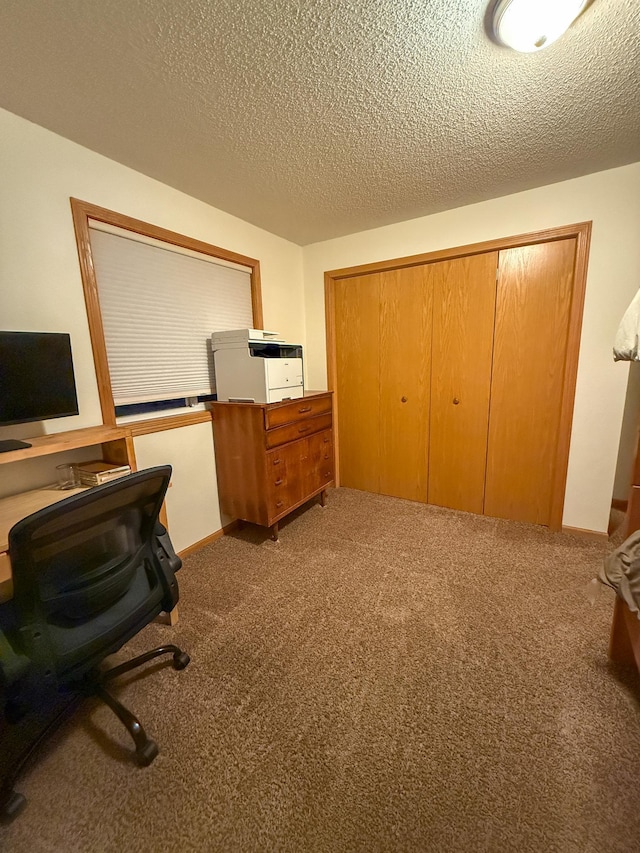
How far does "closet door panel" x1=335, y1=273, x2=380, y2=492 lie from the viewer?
296 centimetres

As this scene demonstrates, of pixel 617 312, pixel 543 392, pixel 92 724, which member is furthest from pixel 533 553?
pixel 92 724

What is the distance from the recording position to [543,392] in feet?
7.86

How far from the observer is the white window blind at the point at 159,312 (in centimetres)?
190

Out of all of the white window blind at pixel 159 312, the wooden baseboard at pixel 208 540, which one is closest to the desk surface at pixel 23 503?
Answer: the white window blind at pixel 159 312

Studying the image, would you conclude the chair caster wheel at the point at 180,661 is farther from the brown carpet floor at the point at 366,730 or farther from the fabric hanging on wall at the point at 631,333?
the fabric hanging on wall at the point at 631,333

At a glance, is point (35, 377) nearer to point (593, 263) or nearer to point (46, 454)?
point (46, 454)

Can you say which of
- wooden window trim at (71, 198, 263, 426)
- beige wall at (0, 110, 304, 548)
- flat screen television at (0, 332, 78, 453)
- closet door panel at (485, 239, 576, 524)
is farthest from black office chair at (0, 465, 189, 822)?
closet door panel at (485, 239, 576, 524)

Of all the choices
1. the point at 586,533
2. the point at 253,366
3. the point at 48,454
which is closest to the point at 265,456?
the point at 253,366

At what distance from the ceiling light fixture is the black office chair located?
1844mm

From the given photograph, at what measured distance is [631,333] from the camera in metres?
1.32

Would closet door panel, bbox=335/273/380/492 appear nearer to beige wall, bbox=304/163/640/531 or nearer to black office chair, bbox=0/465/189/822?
beige wall, bbox=304/163/640/531

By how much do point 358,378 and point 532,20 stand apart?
2230 millimetres

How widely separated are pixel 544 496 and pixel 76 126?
138 inches

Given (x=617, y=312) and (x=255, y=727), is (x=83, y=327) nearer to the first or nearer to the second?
(x=255, y=727)
